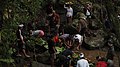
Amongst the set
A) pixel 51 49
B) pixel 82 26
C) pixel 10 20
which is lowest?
pixel 82 26

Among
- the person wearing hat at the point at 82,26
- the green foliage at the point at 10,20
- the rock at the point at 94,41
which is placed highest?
the green foliage at the point at 10,20

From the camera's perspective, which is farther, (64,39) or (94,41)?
(94,41)

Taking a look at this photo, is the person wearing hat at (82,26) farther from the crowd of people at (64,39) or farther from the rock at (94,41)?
the rock at (94,41)

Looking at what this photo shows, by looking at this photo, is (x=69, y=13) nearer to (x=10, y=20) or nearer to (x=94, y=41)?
(x=94, y=41)

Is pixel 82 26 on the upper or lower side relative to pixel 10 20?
lower

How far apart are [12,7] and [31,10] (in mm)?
1648

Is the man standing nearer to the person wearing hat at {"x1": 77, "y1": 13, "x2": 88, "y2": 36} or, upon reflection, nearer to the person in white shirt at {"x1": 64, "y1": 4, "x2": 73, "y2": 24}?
the person wearing hat at {"x1": 77, "y1": 13, "x2": 88, "y2": 36}

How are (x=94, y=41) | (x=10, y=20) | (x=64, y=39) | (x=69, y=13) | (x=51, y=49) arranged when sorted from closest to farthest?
(x=10, y=20)
(x=51, y=49)
(x=64, y=39)
(x=94, y=41)
(x=69, y=13)

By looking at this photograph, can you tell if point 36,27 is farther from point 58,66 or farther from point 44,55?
point 58,66

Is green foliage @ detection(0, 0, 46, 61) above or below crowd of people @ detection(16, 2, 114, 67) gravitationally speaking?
above

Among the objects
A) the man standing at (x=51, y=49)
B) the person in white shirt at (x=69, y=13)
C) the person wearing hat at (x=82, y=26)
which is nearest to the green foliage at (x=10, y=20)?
the man standing at (x=51, y=49)

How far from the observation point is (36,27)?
17.5m

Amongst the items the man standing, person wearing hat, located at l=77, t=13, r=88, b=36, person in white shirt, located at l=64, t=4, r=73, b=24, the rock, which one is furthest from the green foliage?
person in white shirt, located at l=64, t=4, r=73, b=24

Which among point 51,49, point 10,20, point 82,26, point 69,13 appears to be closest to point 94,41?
point 82,26
